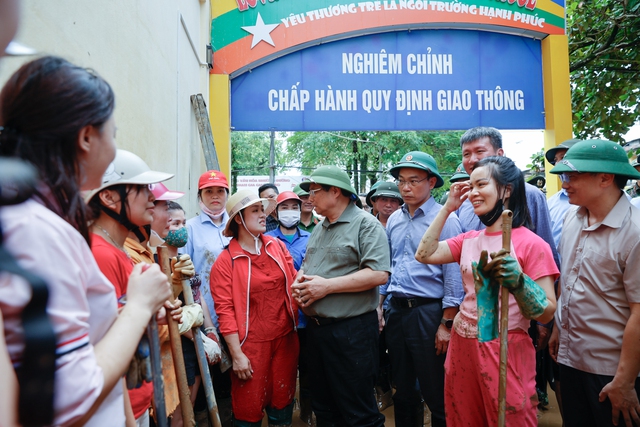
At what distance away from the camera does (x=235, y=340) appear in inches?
118

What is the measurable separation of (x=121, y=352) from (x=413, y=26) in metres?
6.87

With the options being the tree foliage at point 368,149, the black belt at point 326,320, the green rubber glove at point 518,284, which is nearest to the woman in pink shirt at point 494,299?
the green rubber glove at point 518,284

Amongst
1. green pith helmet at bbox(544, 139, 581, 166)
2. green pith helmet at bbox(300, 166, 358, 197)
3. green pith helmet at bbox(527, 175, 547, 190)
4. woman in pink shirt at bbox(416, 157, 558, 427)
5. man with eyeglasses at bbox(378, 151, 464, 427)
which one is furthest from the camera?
green pith helmet at bbox(527, 175, 547, 190)

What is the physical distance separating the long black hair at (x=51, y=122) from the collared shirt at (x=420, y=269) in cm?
243

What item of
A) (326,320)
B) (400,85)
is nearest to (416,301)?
(326,320)

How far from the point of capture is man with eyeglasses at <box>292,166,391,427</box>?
288cm

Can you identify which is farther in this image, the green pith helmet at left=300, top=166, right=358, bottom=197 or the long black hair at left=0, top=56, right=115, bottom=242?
the green pith helmet at left=300, top=166, right=358, bottom=197

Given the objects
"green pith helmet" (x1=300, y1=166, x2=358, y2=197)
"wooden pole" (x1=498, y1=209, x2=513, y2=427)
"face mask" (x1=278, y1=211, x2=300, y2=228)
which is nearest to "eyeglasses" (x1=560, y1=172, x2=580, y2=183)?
"wooden pole" (x1=498, y1=209, x2=513, y2=427)

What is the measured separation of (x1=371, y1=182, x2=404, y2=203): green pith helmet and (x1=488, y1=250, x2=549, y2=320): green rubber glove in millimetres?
2950

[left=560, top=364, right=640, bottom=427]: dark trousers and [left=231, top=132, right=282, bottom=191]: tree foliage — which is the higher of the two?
[left=231, top=132, right=282, bottom=191]: tree foliage

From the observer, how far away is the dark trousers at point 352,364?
2881 mm

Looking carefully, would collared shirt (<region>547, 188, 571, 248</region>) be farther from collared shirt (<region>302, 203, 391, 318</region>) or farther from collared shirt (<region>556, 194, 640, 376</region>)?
collared shirt (<region>302, 203, 391, 318</region>)

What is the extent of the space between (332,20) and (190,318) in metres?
5.54

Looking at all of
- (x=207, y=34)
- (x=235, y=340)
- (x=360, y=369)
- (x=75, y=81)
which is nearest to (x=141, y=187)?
(x=75, y=81)
